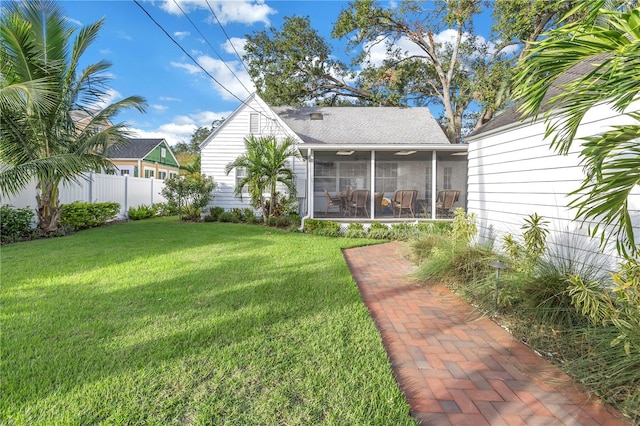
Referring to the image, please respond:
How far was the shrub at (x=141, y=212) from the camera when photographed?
14459 millimetres

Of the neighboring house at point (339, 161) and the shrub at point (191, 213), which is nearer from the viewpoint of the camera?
the shrub at point (191, 213)

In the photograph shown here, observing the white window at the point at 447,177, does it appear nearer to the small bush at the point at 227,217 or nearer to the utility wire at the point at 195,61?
the utility wire at the point at 195,61

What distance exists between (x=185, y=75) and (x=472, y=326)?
13994mm

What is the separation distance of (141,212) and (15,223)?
22.1 feet

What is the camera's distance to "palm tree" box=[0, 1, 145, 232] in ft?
23.9

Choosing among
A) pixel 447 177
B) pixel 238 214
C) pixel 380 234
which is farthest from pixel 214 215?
pixel 447 177

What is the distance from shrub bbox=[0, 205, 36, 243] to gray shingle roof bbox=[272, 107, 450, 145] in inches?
379

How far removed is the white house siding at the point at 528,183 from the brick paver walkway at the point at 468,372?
62.4 inches

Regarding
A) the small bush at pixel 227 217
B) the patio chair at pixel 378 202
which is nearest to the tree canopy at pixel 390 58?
the patio chair at pixel 378 202

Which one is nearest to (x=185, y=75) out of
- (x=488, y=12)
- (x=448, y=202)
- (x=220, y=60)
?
(x=220, y=60)

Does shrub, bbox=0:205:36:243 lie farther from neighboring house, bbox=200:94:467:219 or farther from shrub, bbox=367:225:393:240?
shrub, bbox=367:225:393:240

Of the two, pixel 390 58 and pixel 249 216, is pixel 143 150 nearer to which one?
pixel 249 216

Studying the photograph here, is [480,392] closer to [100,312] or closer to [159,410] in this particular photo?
[159,410]

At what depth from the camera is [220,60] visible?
39.1 feet
